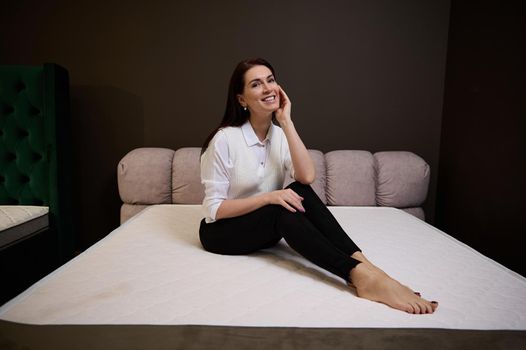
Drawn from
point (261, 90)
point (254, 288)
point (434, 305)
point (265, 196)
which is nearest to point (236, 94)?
point (261, 90)

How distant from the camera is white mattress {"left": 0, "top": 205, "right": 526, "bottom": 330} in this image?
0.92m

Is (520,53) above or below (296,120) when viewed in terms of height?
above

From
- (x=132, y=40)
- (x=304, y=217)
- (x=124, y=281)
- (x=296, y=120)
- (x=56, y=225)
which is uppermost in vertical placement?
(x=132, y=40)

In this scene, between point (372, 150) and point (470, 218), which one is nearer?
point (470, 218)

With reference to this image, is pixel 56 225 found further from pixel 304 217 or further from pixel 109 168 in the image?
pixel 304 217

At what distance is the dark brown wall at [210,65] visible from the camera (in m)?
2.33

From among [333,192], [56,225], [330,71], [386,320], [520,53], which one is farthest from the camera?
[330,71]

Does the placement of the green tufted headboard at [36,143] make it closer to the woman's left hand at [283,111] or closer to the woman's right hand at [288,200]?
the woman's left hand at [283,111]

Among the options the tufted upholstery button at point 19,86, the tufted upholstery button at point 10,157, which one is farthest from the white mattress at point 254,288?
the tufted upholstery button at point 19,86

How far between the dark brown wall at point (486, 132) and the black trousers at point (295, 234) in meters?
1.16

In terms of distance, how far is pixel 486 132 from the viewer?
2.00 meters

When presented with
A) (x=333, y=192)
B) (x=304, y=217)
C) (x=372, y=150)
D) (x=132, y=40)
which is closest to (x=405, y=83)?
(x=372, y=150)

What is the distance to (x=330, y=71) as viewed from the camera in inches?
95.0

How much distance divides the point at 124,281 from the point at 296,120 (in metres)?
1.69
